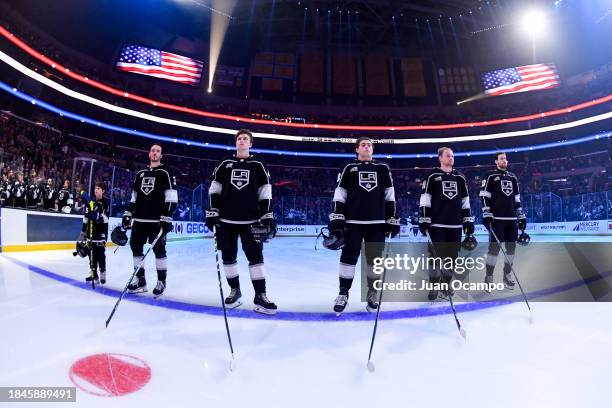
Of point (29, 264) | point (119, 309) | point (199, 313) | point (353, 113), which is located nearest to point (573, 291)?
point (199, 313)

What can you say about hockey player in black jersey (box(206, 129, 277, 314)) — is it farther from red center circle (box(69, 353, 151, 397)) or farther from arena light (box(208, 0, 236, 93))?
arena light (box(208, 0, 236, 93))

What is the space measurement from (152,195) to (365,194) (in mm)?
2732

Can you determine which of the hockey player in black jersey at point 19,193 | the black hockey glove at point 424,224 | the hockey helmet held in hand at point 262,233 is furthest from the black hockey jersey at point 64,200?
the black hockey glove at point 424,224

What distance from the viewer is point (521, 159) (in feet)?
107

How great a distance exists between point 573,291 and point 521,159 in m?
32.0

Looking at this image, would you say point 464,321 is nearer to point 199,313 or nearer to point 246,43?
point 199,313

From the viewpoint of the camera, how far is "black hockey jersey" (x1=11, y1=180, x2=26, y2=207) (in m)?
10.2

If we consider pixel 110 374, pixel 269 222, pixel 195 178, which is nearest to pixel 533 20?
pixel 195 178

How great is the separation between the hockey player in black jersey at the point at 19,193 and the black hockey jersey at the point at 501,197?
11499 millimetres

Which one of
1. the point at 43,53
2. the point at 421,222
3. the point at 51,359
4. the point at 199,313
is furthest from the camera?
the point at 43,53

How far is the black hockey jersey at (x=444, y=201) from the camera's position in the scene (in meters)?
4.63

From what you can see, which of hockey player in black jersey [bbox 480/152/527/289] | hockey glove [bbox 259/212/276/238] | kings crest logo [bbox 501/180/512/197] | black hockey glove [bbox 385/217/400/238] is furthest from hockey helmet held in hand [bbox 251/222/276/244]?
kings crest logo [bbox 501/180/512/197]

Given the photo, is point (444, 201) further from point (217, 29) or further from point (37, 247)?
point (217, 29)

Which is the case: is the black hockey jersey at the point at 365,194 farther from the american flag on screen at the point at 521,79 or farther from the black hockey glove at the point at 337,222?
the american flag on screen at the point at 521,79
